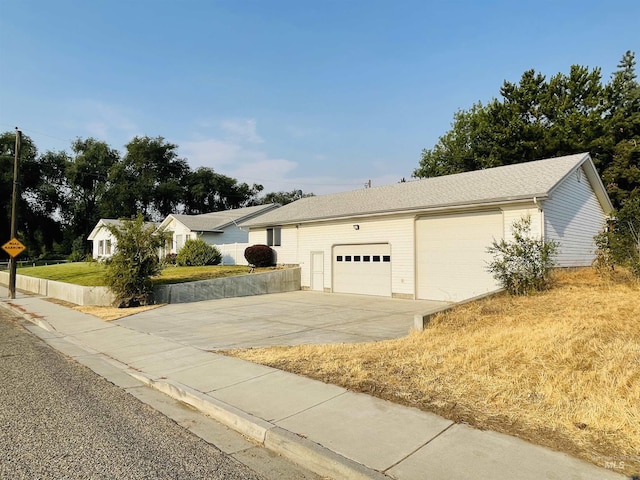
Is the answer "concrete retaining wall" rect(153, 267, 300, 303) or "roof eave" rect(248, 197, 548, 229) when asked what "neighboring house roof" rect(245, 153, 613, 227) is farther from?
"concrete retaining wall" rect(153, 267, 300, 303)

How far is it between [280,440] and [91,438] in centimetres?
197

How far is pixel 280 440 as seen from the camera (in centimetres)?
401

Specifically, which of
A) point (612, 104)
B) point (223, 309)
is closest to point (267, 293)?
point (223, 309)

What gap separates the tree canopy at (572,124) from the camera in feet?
85.6

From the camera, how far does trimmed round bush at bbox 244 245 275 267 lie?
22.6 meters

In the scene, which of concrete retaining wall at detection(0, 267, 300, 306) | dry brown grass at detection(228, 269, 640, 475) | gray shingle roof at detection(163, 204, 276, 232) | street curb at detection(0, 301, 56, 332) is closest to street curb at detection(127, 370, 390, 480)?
dry brown grass at detection(228, 269, 640, 475)

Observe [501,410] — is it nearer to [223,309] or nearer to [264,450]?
[264,450]

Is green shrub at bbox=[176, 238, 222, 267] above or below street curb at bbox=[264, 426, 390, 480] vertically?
above

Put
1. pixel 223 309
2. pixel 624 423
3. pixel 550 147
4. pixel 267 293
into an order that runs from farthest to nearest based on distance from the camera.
→ pixel 550 147 < pixel 267 293 < pixel 223 309 < pixel 624 423

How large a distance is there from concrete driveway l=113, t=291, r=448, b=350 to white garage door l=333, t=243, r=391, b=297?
0.84m

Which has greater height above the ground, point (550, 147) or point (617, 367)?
point (550, 147)

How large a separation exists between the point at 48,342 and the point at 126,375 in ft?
14.2

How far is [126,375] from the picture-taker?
6730 millimetres

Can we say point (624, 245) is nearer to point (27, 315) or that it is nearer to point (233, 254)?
point (27, 315)
